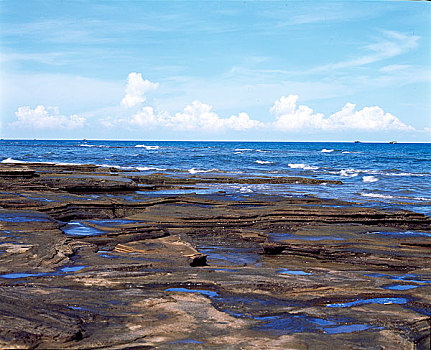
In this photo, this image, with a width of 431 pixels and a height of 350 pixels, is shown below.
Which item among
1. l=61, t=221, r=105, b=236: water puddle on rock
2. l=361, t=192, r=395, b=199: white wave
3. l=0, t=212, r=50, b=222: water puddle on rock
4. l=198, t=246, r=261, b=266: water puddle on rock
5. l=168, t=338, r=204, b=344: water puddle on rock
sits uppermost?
l=168, t=338, r=204, b=344: water puddle on rock

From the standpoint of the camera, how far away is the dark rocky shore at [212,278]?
21.8ft

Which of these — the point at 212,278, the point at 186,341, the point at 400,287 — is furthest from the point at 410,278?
the point at 186,341

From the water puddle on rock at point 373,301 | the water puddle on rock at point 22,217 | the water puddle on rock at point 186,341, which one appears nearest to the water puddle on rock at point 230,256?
the water puddle on rock at point 373,301

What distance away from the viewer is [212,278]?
384 inches

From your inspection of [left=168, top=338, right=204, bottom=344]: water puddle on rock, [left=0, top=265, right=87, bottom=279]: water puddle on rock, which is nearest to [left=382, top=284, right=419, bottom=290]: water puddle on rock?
[left=168, top=338, right=204, bottom=344]: water puddle on rock

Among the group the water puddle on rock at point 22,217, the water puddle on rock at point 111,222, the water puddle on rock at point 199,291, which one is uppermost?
the water puddle on rock at point 22,217

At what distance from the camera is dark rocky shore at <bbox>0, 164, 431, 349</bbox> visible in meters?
6.63

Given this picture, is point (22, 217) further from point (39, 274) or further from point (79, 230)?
point (39, 274)

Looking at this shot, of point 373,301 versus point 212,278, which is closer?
point 373,301

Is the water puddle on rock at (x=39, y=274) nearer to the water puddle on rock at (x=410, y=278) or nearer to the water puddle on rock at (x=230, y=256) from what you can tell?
the water puddle on rock at (x=230, y=256)

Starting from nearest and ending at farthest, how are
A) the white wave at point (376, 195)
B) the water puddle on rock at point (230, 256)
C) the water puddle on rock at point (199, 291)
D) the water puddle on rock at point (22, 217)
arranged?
1. the water puddle on rock at point (199, 291)
2. the water puddle on rock at point (230, 256)
3. the water puddle on rock at point (22, 217)
4. the white wave at point (376, 195)

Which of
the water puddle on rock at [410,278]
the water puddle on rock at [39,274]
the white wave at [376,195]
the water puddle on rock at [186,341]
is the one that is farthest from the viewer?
the white wave at [376,195]

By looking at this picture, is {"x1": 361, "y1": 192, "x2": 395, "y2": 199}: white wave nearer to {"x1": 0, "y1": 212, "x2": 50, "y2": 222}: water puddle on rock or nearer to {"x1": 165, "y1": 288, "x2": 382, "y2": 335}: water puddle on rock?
{"x1": 0, "y1": 212, "x2": 50, "y2": 222}: water puddle on rock

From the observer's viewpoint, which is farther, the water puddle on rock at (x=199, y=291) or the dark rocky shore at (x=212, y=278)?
the water puddle on rock at (x=199, y=291)
